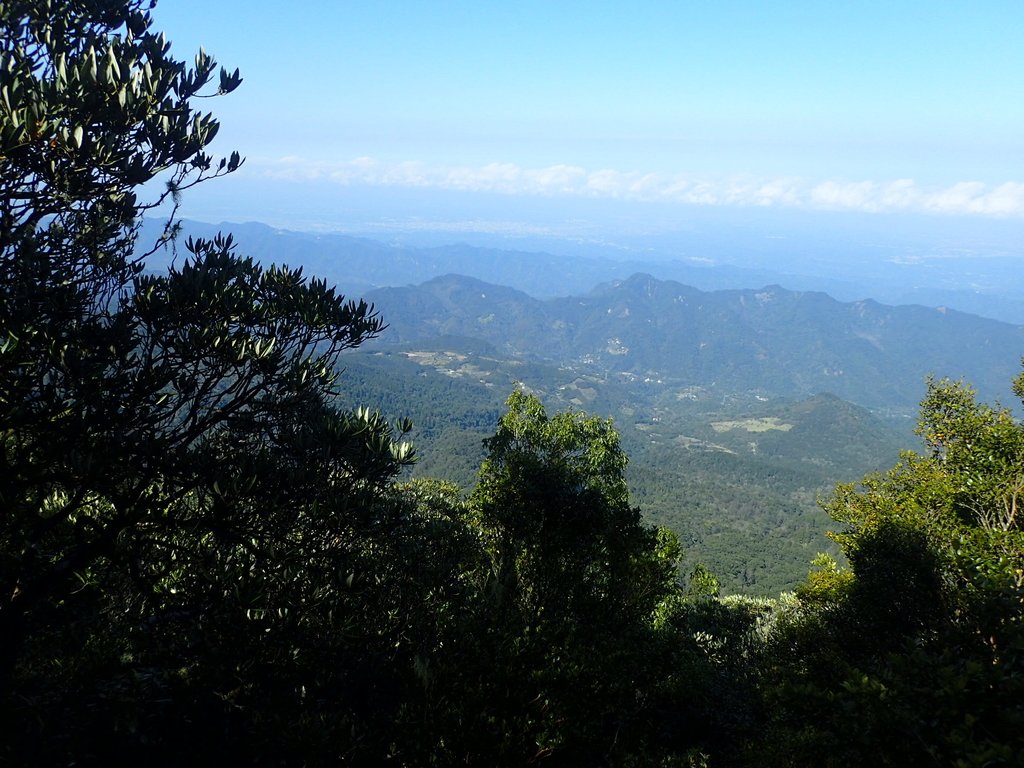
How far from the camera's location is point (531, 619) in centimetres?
1149

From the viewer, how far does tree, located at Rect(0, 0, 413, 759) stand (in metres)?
6.07

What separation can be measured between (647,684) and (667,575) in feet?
9.64

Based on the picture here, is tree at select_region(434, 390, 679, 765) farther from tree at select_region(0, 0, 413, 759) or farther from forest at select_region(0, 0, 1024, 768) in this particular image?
tree at select_region(0, 0, 413, 759)

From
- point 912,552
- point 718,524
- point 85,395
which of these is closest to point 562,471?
point 912,552

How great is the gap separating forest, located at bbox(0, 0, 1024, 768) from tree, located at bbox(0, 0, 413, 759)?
1.5 inches

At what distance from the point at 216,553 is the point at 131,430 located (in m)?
2.01

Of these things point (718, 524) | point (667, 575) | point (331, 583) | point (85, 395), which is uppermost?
point (85, 395)

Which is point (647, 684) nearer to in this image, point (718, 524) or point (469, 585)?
point (469, 585)

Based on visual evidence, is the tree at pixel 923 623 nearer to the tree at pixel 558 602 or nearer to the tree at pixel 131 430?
the tree at pixel 558 602

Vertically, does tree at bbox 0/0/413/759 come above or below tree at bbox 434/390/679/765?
above

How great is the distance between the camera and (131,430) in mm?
6488

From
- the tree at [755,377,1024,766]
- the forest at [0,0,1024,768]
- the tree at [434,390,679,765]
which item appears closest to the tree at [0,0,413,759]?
the forest at [0,0,1024,768]

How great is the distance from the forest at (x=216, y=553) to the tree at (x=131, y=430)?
4 centimetres

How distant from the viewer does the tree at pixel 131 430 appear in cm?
607
